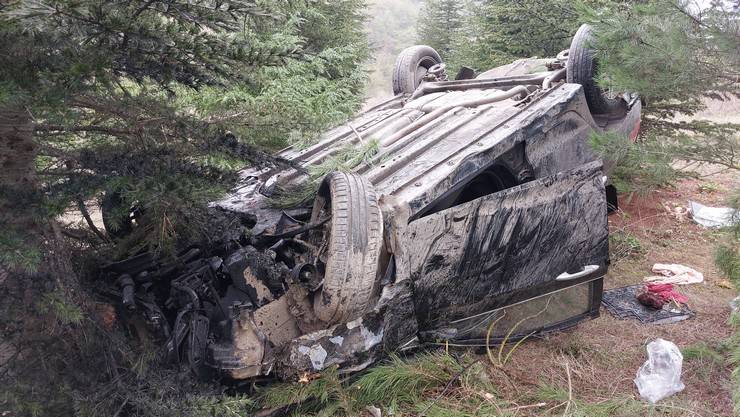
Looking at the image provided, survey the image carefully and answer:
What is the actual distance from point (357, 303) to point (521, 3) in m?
8.31

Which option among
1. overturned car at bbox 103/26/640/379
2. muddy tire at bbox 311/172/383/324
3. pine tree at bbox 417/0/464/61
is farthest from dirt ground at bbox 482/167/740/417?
pine tree at bbox 417/0/464/61

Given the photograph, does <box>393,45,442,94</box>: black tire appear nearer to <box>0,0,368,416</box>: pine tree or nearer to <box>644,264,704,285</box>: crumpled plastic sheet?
<box>644,264,704,285</box>: crumpled plastic sheet

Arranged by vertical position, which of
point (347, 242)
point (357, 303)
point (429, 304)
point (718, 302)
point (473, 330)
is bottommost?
point (718, 302)

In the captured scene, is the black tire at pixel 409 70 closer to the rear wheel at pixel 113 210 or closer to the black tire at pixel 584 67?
the black tire at pixel 584 67

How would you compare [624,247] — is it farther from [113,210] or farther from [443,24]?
[443,24]

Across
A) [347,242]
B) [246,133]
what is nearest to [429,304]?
[347,242]

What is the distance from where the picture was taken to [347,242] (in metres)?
2.93

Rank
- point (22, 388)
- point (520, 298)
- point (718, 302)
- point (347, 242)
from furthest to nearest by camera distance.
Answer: point (718, 302) → point (520, 298) → point (347, 242) → point (22, 388)

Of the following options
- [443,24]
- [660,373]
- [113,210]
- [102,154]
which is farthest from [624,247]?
[443,24]

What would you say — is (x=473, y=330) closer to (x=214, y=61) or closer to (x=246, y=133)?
(x=246, y=133)

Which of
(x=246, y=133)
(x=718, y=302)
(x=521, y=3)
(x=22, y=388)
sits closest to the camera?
(x=22, y=388)

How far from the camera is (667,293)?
4859 millimetres

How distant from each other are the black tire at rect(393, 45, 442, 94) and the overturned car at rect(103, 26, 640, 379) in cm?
187

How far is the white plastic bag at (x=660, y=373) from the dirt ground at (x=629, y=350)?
0.19ft
